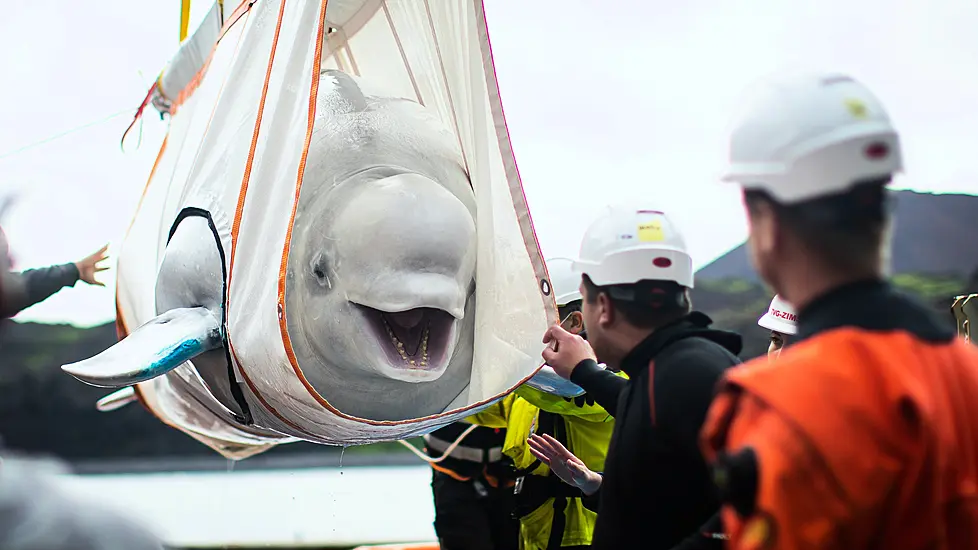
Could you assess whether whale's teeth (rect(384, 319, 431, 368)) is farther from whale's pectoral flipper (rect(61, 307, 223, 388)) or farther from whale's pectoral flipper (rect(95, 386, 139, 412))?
whale's pectoral flipper (rect(95, 386, 139, 412))

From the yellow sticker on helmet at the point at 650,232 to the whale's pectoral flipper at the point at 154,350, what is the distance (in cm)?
156

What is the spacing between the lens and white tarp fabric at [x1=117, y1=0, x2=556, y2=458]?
287 centimetres

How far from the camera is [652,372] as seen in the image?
194 cm

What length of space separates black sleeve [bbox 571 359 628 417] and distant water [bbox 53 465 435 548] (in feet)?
13.7

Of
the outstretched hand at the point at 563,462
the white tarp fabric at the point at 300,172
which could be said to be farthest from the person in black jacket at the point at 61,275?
the outstretched hand at the point at 563,462

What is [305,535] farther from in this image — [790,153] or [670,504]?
[790,153]

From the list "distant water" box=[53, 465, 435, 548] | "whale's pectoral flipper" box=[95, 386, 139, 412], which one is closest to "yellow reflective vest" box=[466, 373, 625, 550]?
"whale's pectoral flipper" box=[95, 386, 139, 412]

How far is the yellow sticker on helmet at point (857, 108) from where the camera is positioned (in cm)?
134

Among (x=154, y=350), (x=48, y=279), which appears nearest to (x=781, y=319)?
(x=154, y=350)

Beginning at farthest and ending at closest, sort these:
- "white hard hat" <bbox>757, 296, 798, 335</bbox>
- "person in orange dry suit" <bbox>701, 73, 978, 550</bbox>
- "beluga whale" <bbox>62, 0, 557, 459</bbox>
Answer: "white hard hat" <bbox>757, 296, 798, 335</bbox> < "beluga whale" <bbox>62, 0, 557, 459</bbox> < "person in orange dry suit" <bbox>701, 73, 978, 550</bbox>

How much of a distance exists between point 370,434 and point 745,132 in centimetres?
203

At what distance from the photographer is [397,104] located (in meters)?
3.43

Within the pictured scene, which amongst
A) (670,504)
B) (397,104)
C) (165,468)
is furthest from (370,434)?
(165,468)

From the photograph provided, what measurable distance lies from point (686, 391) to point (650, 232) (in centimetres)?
45
